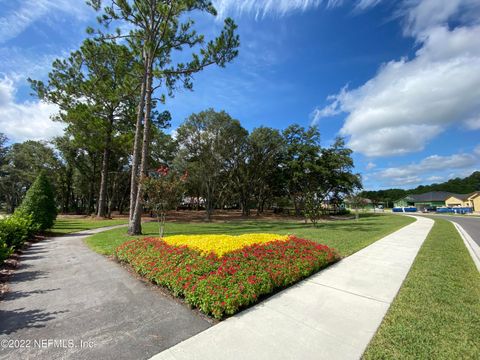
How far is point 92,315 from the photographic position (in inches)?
138

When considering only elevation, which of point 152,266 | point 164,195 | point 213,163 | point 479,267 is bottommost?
point 479,267

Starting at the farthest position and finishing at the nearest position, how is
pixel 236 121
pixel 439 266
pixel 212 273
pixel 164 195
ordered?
1. pixel 236 121
2. pixel 164 195
3. pixel 439 266
4. pixel 212 273

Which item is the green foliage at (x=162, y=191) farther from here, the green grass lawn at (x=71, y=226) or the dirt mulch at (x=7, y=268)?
the green grass lawn at (x=71, y=226)

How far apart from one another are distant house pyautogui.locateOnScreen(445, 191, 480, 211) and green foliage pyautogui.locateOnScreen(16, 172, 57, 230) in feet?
247

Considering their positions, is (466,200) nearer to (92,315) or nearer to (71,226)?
(92,315)

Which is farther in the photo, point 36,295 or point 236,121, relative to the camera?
point 236,121

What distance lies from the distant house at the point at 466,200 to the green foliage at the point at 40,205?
7539 cm

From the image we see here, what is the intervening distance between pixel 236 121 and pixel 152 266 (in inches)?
852

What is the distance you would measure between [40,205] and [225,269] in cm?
1246

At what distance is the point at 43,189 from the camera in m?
11.8


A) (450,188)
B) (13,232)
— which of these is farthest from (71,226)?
(450,188)

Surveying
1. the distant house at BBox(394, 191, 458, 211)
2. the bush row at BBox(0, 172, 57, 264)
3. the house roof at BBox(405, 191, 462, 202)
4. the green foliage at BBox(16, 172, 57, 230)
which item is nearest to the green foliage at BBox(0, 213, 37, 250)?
the bush row at BBox(0, 172, 57, 264)

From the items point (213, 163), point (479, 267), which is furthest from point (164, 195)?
point (213, 163)

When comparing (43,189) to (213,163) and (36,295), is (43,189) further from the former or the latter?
(213,163)
